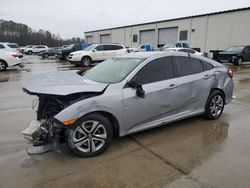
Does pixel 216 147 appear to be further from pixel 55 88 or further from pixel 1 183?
pixel 1 183

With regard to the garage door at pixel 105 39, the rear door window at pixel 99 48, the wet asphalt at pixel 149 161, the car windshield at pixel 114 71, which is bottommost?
the wet asphalt at pixel 149 161

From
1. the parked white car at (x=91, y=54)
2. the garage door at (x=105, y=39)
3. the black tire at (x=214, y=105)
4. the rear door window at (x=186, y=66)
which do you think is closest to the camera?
the rear door window at (x=186, y=66)

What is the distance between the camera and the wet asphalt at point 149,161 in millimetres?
2768

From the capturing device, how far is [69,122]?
3045 mm

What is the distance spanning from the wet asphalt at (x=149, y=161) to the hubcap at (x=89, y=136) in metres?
0.19

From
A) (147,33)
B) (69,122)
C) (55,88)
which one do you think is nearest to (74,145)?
(69,122)

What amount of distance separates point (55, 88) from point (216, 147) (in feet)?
9.30

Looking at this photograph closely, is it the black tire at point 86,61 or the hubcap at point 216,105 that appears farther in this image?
the black tire at point 86,61

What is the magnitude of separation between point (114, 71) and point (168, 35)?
32.0 metres

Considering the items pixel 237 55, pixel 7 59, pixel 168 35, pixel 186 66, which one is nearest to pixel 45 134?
pixel 186 66

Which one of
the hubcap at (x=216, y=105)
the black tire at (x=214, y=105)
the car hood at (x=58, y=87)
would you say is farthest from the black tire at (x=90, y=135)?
the hubcap at (x=216, y=105)

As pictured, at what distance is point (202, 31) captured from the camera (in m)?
28.7

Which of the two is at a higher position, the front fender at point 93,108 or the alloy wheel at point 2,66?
the front fender at point 93,108

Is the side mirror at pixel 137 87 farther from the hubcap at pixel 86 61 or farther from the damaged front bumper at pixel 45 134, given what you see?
the hubcap at pixel 86 61
